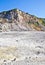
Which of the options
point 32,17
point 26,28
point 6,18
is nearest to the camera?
point 26,28

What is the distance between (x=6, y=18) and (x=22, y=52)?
7081 centimetres

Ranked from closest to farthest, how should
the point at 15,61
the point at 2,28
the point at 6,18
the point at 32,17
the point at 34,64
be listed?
the point at 34,64 → the point at 15,61 → the point at 2,28 → the point at 6,18 → the point at 32,17

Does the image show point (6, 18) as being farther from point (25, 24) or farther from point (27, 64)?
point (27, 64)

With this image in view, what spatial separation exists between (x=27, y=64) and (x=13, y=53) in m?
6.52

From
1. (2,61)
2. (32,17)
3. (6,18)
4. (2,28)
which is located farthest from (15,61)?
(32,17)

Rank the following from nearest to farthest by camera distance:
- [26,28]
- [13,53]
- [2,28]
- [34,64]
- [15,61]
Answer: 1. [34,64]
2. [15,61]
3. [13,53]
4. [2,28]
5. [26,28]

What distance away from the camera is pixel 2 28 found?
3273 inches

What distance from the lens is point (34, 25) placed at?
Answer: 105m

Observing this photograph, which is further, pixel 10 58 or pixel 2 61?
pixel 10 58

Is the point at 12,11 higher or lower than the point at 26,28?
higher

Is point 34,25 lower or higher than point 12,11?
lower

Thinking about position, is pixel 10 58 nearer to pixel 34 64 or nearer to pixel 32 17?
pixel 34 64

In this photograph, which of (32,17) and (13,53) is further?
(32,17)

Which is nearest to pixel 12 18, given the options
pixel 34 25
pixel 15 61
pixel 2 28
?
pixel 34 25
